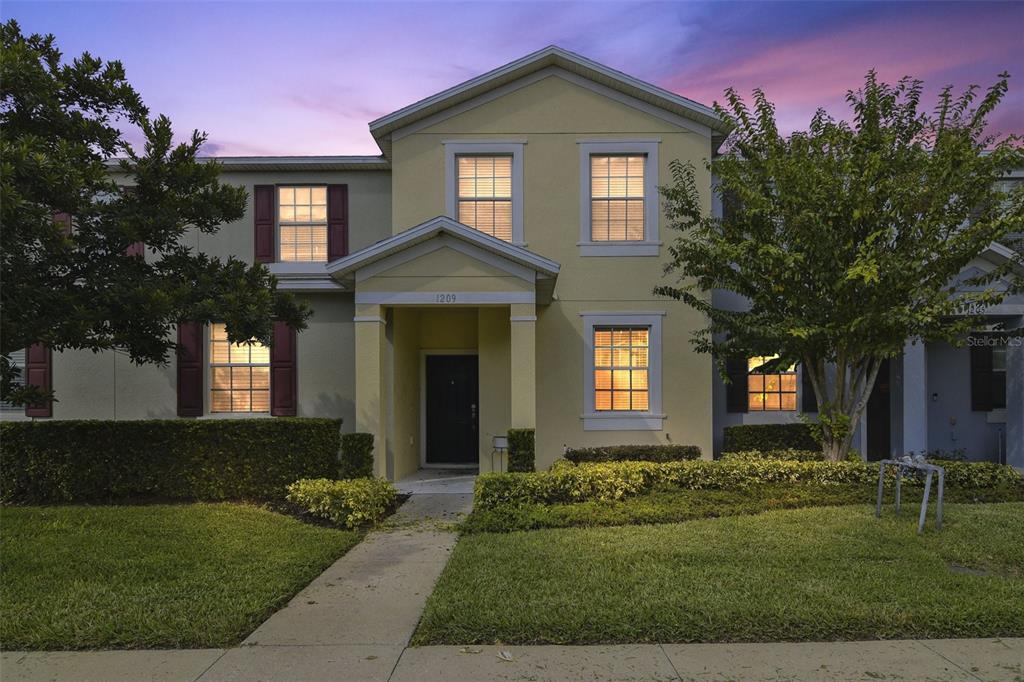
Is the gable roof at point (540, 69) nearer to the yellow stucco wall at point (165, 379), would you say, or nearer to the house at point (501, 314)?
the house at point (501, 314)

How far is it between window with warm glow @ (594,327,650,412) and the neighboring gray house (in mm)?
1818

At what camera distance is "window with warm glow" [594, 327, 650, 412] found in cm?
1282

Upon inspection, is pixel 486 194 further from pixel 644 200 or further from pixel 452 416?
pixel 452 416

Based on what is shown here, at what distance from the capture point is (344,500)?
8.67 metres

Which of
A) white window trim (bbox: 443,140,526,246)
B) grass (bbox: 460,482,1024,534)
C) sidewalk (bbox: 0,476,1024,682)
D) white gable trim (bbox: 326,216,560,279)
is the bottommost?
sidewalk (bbox: 0,476,1024,682)

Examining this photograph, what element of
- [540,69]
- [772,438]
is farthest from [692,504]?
[540,69]

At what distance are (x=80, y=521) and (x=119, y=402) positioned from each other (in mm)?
5788

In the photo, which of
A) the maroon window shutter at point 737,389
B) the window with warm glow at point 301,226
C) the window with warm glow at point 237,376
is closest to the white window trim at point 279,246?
the window with warm glow at point 301,226

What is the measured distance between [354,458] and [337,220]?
5.35 m

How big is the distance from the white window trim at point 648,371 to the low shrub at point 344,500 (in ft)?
15.5

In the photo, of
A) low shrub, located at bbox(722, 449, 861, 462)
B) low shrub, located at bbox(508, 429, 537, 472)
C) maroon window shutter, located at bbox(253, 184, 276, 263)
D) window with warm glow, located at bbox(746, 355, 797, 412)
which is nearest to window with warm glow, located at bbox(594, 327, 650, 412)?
low shrub, located at bbox(722, 449, 861, 462)

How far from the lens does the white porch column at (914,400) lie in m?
13.2

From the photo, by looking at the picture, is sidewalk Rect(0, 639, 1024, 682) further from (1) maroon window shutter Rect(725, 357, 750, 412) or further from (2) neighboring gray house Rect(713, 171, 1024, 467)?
(2) neighboring gray house Rect(713, 171, 1024, 467)

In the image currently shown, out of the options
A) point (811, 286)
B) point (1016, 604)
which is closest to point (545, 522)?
point (1016, 604)
